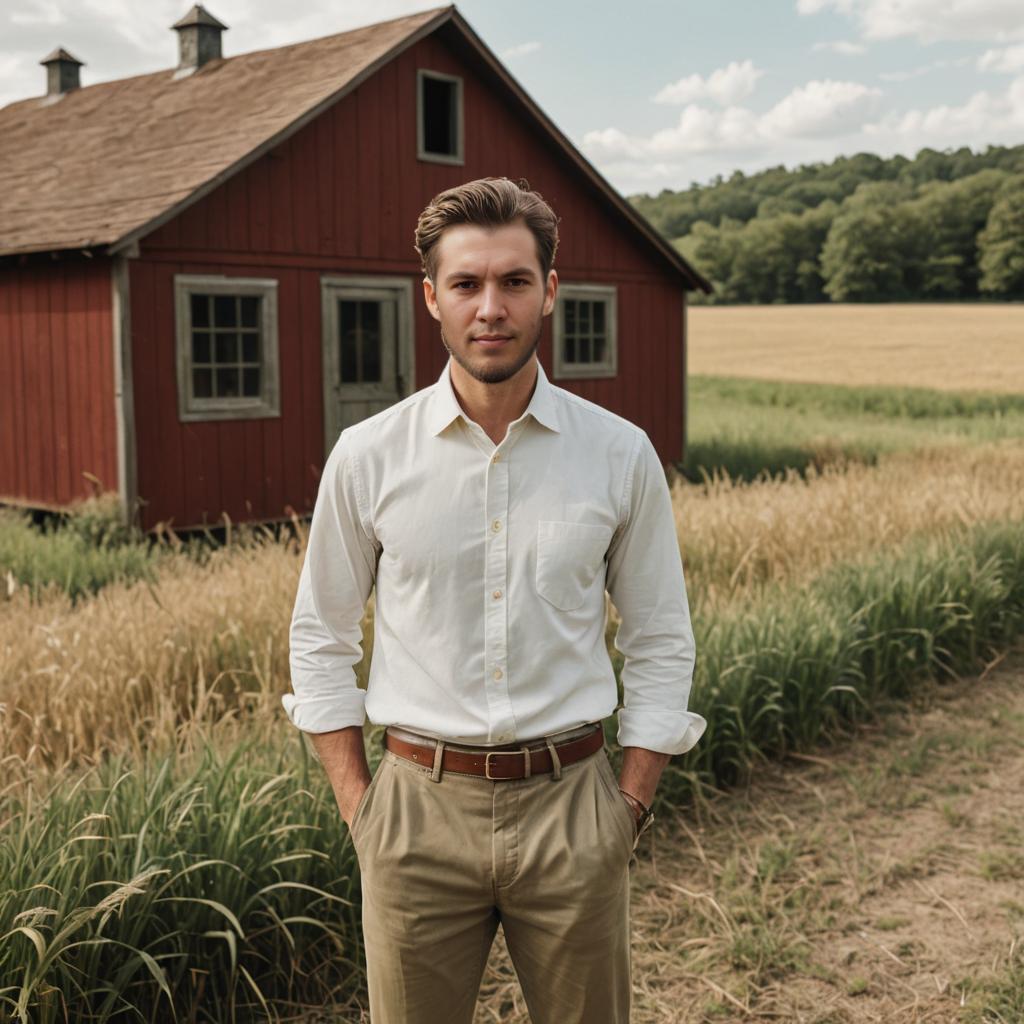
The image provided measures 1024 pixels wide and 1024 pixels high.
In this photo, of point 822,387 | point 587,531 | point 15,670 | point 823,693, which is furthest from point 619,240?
point 822,387

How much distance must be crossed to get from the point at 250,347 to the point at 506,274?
9.78 m

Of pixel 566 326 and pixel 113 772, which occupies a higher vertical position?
pixel 566 326

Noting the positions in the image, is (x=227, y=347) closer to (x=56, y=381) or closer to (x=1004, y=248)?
(x=56, y=381)

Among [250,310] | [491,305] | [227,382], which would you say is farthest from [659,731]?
[250,310]

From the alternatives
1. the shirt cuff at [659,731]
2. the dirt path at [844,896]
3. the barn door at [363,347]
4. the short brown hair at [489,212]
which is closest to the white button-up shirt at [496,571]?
the shirt cuff at [659,731]

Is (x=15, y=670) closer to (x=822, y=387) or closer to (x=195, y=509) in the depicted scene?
(x=195, y=509)

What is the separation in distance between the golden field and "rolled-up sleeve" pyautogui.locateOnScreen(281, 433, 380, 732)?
100 feet

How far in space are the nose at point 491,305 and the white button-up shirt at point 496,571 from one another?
174mm

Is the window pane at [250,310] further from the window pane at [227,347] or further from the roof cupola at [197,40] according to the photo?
the roof cupola at [197,40]

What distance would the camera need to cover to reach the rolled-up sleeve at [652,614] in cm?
230

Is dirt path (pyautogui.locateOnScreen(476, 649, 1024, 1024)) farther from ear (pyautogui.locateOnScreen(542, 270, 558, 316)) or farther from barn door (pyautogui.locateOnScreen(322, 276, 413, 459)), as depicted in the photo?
barn door (pyautogui.locateOnScreen(322, 276, 413, 459))

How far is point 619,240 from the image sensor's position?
14.9 m

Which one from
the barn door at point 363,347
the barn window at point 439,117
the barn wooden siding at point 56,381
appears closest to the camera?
the barn wooden siding at point 56,381

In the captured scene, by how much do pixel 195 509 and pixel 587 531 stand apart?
9.29 m
